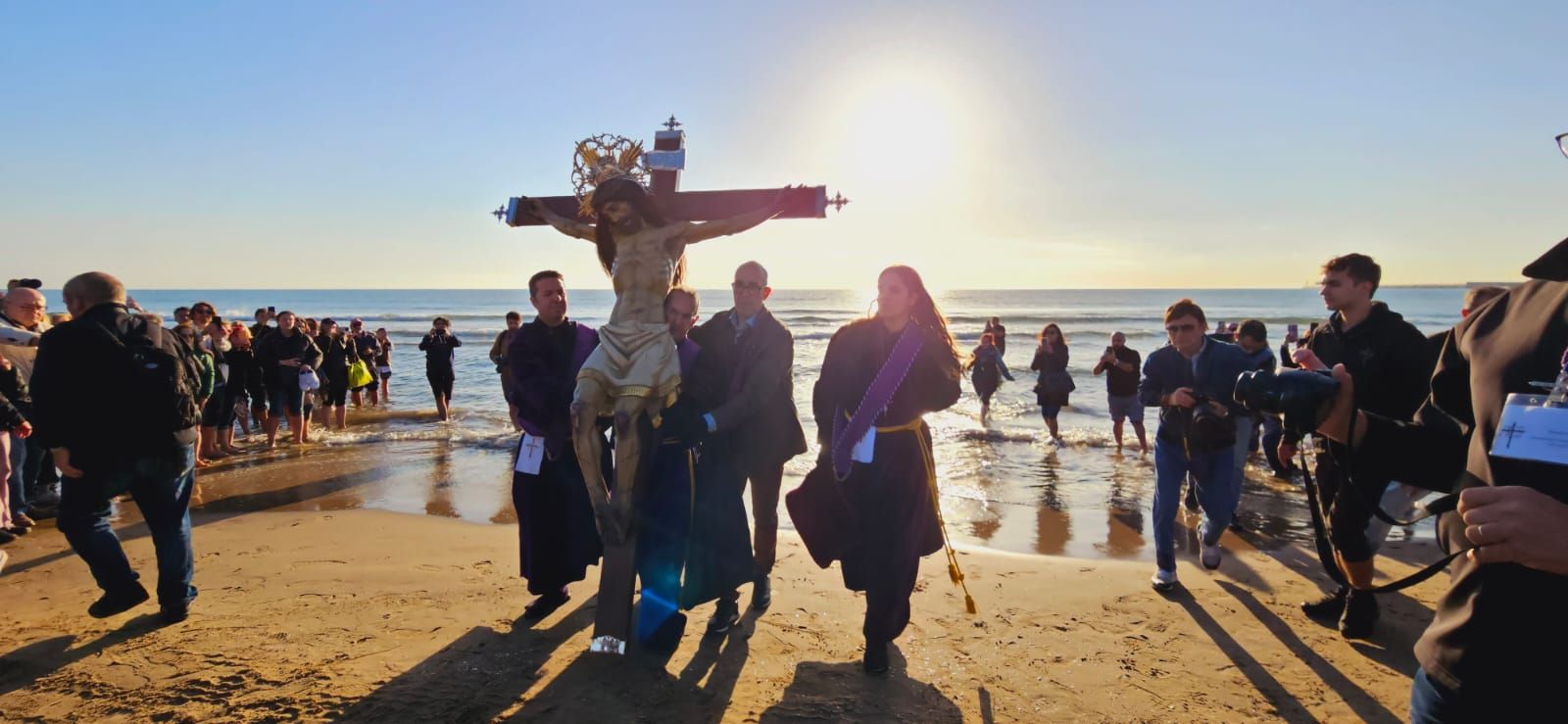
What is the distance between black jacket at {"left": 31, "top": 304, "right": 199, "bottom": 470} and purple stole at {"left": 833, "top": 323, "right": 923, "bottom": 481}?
3.89 metres

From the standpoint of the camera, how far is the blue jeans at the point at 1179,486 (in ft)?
15.7

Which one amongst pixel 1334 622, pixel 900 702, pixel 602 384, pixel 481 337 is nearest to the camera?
pixel 900 702

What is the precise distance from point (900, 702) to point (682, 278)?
2.60 metres

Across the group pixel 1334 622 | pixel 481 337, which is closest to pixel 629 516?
pixel 1334 622

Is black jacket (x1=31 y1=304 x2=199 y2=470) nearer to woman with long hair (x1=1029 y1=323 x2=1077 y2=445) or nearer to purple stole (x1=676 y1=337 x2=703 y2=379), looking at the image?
purple stole (x1=676 y1=337 x2=703 y2=379)

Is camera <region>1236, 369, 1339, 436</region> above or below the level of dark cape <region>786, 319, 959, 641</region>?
above

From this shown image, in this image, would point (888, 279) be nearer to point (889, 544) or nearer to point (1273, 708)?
point (889, 544)

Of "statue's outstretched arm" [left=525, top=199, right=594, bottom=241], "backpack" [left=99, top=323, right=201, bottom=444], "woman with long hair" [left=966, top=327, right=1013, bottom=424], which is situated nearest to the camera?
"backpack" [left=99, top=323, right=201, bottom=444]

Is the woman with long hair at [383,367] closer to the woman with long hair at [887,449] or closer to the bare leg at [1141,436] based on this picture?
the woman with long hair at [887,449]

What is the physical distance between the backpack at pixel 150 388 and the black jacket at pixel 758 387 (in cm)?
293

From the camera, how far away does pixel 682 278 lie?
14.2 ft

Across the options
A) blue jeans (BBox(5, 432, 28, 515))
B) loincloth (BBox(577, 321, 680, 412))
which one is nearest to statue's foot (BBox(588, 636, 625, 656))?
loincloth (BBox(577, 321, 680, 412))

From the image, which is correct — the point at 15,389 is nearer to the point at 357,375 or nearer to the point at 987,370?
the point at 357,375

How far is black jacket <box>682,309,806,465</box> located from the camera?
4.00 meters
